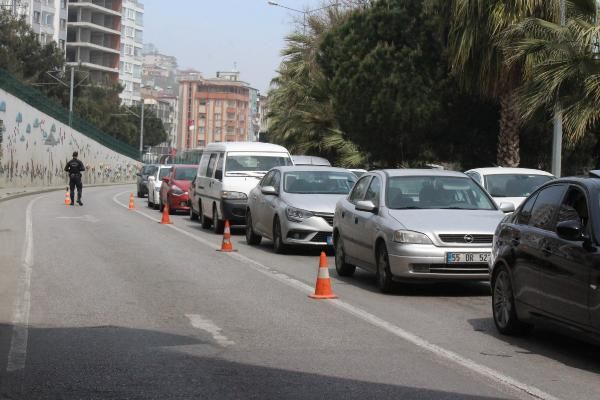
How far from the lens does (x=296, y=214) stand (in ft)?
62.8

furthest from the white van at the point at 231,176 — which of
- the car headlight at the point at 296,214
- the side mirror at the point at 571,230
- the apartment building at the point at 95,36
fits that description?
the apartment building at the point at 95,36

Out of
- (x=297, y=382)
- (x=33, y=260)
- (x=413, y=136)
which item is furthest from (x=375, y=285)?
(x=413, y=136)

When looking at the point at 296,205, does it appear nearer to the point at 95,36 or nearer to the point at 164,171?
the point at 164,171

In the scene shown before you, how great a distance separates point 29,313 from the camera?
11.5 m

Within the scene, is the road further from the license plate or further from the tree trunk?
the tree trunk

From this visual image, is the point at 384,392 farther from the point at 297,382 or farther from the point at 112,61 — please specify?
the point at 112,61

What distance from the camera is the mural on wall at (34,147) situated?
182ft

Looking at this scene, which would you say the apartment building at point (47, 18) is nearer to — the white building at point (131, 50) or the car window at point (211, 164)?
the white building at point (131, 50)

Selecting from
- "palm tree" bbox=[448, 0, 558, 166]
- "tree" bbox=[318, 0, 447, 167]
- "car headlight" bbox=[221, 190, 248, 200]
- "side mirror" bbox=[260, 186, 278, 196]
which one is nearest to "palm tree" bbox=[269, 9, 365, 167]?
"tree" bbox=[318, 0, 447, 167]

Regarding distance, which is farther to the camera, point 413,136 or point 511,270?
point 413,136

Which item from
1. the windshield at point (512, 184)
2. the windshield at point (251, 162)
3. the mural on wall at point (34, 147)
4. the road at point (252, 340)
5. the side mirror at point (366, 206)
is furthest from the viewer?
the mural on wall at point (34, 147)

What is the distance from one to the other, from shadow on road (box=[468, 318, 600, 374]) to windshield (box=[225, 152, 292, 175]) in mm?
14413

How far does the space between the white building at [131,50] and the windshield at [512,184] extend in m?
145

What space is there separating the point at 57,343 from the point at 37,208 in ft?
90.6
